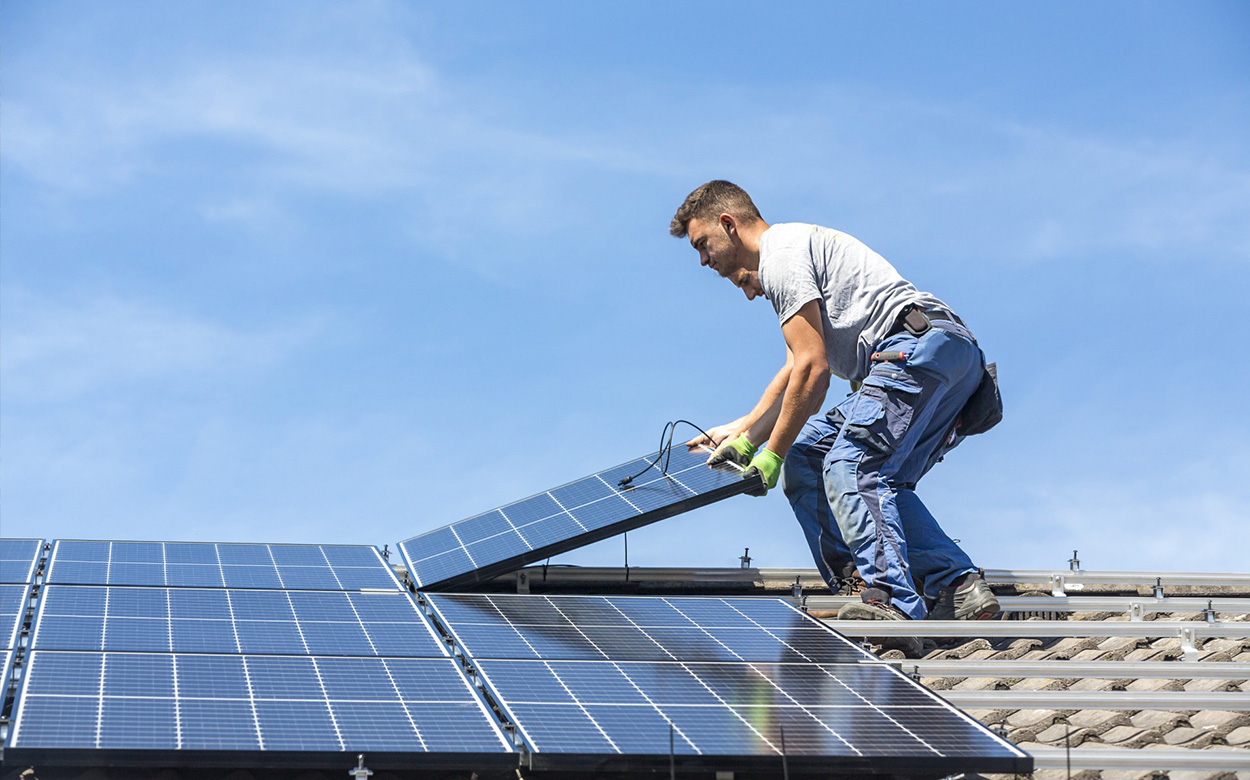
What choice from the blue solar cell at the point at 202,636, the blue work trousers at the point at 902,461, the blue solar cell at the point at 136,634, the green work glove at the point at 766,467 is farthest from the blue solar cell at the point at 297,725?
the green work glove at the point at 766,467

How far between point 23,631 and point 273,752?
236 cm

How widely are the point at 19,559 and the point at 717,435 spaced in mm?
5259

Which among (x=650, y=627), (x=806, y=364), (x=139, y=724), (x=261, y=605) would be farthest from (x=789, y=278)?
(x=139, y=724)

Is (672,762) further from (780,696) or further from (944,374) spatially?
(944,374)

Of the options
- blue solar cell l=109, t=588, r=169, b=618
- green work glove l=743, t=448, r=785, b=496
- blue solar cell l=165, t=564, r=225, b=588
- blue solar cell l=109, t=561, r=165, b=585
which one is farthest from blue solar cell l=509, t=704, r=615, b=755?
green work glove l=743, t=448, r=785, b=496

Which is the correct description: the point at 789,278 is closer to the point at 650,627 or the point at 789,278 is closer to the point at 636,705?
the point at 650,627

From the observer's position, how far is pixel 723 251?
10586 millimetres

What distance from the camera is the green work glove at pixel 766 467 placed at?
33.7 ft

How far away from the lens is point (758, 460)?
33.8 feet

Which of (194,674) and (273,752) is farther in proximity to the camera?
(194,674)

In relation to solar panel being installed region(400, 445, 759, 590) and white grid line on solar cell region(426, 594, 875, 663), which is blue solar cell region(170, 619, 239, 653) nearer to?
white grid line on solar cell region(426, 594, 875, 663)

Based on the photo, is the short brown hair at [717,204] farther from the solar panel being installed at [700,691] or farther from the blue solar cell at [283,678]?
the blue solar cell at [283,678]

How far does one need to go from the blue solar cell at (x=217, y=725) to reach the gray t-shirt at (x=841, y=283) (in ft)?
15.7

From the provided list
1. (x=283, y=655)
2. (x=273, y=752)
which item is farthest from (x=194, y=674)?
(x=273, y=752)
